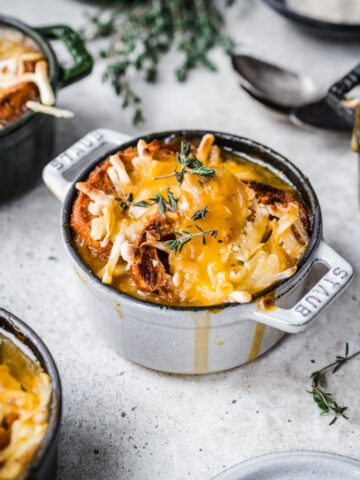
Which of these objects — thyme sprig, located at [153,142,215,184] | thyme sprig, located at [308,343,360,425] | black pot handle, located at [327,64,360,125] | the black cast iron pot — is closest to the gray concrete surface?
thyme sprig, located at [308,343,360,425]

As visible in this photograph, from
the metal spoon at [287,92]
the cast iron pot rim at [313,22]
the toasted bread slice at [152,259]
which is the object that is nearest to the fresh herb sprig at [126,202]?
the toasted bread slice at [152,259]

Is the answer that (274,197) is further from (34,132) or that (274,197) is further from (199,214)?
(34,132)

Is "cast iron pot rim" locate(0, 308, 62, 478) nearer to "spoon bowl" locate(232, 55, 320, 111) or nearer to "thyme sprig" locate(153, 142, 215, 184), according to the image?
"thyme sprig" locate(153, 142, 215, 184)

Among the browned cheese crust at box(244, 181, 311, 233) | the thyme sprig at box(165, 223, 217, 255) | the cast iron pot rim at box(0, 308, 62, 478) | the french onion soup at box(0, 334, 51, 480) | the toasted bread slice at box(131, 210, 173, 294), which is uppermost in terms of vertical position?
the browned cheese crust at box(244, 181, 311, 233)

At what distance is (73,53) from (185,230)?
3.77 feet

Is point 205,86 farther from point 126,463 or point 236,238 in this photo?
point 126,463

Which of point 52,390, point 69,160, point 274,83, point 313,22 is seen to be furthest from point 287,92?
point 52,390

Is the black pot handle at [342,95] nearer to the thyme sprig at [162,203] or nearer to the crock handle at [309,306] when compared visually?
the crock handle at [309,306]

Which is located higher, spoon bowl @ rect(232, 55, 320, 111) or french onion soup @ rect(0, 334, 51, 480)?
spoon bowl @ rect(232, 55, 320, 111)

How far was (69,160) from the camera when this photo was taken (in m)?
2.14

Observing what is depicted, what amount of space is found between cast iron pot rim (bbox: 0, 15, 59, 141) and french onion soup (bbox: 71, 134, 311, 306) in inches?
17.1

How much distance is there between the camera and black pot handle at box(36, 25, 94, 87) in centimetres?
251

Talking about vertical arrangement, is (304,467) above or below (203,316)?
below

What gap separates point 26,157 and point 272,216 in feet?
3.43
